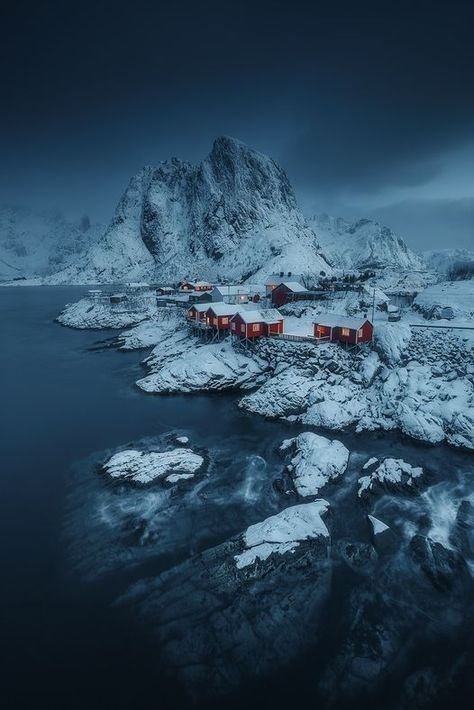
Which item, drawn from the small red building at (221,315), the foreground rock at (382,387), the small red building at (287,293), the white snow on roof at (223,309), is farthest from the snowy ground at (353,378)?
the small red building at (287,293)

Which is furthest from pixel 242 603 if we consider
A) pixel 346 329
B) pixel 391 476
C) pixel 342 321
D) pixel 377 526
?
pixel 342 321

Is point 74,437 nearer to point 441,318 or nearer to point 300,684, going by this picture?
point 300,684

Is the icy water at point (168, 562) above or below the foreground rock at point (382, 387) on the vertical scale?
below

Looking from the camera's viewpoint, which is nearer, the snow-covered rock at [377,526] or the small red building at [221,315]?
the snow-covered rock at [377,526]

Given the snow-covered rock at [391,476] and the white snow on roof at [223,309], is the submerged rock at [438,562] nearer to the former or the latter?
the snow-covered rock at [391,476]

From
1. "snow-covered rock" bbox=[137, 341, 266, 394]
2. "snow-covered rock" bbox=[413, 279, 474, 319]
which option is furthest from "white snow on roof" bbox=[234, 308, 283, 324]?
"snow-covered rock" bbox=[413, 279, 474, 319]
